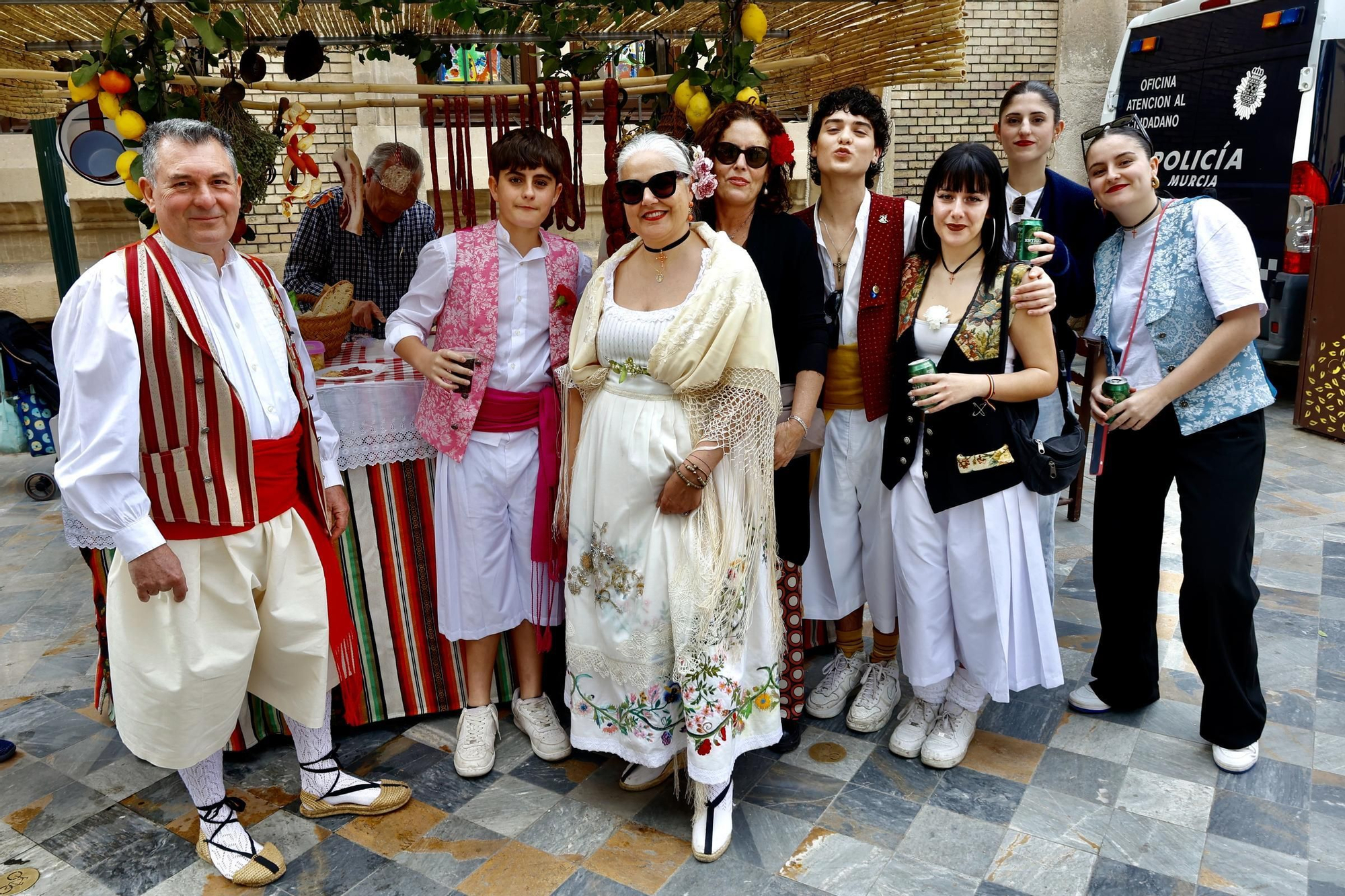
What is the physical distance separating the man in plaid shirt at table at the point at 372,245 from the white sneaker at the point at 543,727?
186cm

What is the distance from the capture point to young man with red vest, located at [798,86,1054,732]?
306 centimetres

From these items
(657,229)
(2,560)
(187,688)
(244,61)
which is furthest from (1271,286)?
(2,560)

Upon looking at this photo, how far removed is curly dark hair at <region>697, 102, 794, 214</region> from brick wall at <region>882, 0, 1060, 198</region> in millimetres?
7602

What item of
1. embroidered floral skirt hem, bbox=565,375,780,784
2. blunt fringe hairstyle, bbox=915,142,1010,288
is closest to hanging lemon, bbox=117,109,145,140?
embroidered floral skirt hem, bbox=565,375,780,784

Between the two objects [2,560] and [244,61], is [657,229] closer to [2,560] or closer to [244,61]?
Result: [244,61]

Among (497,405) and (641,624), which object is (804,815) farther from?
(497,405)

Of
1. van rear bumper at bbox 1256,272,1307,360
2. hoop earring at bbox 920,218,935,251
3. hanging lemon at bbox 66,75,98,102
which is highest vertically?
hanging lemon at bbox 66,75,98,102

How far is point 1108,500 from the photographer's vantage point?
3238mm

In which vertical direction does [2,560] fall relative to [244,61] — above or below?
below

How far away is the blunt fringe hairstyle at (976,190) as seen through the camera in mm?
2783

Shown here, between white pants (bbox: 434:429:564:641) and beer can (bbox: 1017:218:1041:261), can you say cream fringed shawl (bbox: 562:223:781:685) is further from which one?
beer can (bbox: 1017:218:1041:261)

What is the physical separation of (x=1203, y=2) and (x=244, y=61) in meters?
7.02

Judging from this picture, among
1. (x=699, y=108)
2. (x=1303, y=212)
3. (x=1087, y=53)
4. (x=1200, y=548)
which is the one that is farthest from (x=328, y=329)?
(x=1087, y=53)

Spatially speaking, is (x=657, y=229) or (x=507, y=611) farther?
(x=507, y=611)
